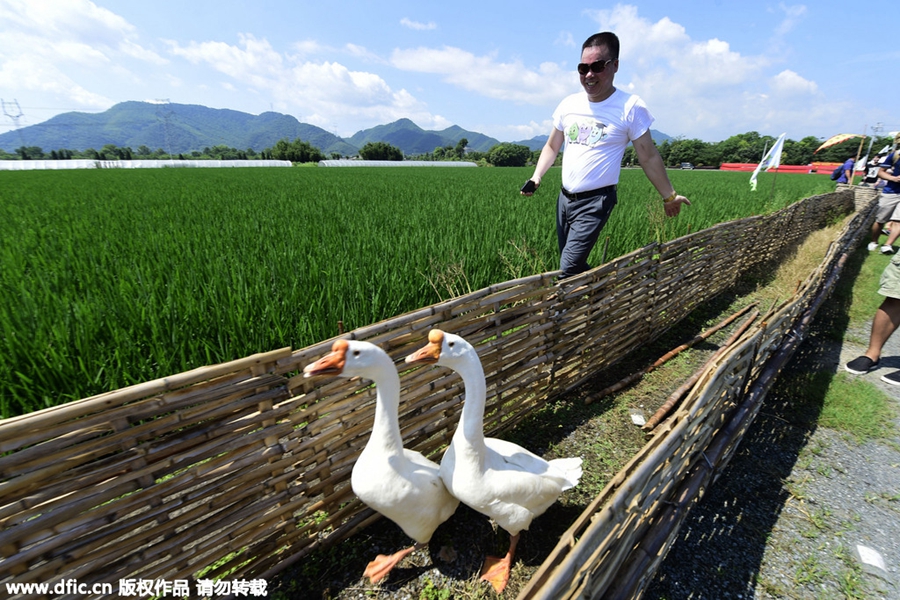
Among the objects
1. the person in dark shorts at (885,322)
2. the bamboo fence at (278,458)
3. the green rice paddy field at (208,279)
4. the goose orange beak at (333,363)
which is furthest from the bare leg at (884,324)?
the goose orange beak at (333,363)

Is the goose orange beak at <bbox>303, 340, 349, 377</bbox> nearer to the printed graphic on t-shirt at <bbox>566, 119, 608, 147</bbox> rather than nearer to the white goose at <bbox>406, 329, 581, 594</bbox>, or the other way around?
the white goose at <bbox>406, 329, 581, 594</bbox>

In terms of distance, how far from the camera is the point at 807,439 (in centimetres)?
244

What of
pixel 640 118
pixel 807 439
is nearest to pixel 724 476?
pixel 807 439

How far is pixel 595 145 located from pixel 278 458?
2.73m

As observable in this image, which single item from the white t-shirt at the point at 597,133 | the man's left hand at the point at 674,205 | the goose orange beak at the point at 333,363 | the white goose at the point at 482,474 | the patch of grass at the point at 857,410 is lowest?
the patch of grass at the point at 857,410

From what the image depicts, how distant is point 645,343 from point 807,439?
1399 millimetres

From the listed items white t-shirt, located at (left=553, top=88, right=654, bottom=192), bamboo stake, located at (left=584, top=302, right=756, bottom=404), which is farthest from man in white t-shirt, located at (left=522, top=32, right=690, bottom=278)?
bamboo stake, located at (left=584, top=302, right=756, bottom=404)

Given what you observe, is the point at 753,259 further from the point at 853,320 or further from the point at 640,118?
the point at 640,118

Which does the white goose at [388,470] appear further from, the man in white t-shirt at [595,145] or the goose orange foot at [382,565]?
the man in white t-shirt at [595,145]

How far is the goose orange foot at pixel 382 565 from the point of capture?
5.24ft

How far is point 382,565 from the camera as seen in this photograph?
162cm

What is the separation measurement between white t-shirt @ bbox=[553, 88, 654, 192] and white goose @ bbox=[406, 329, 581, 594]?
1.97m

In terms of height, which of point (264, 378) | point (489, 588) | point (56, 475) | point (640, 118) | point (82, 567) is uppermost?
point (640, 118)

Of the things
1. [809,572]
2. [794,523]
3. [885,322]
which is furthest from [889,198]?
[809,572]
